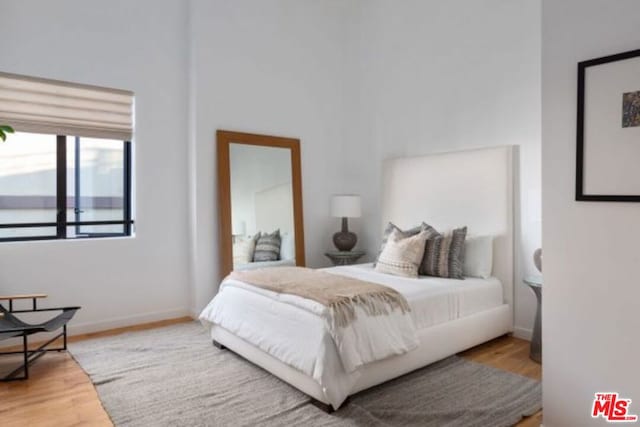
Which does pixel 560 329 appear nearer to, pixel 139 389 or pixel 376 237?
pixel 139 389

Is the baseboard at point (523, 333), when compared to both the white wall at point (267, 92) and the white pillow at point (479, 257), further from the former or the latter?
the white wall at point (267, 92)

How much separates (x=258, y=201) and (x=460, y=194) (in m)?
2.13

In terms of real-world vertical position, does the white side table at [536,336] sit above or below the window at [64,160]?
below

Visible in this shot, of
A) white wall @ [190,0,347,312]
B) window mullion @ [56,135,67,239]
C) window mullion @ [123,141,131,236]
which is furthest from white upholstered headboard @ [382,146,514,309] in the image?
window mullion @ [56,135,67,239]

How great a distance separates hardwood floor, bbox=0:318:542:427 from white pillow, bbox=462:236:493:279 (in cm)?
59

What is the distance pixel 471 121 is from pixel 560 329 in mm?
2532

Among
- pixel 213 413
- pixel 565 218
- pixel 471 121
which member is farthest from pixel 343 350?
pixel 471 121

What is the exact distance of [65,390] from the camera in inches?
105

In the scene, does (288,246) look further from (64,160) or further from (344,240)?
(64,160)

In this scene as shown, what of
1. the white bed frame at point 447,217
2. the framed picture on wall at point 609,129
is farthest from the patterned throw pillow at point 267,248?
the framed picture on wall at point 609,129

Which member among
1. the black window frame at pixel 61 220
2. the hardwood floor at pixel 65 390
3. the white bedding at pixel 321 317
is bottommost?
the hardwood floor at pixel 65 390

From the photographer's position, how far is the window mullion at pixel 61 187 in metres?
3.91

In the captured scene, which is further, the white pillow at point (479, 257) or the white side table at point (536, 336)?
the white pillow at point (479, 257)

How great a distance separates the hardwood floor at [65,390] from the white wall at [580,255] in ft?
1.53
